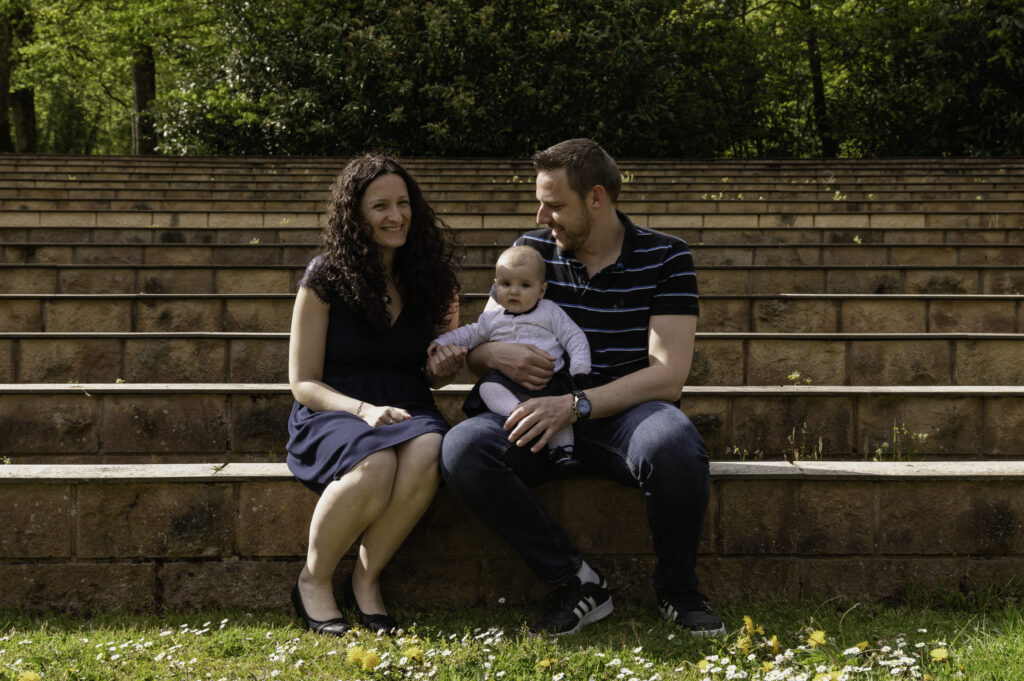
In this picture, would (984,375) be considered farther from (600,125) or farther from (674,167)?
(600,125)

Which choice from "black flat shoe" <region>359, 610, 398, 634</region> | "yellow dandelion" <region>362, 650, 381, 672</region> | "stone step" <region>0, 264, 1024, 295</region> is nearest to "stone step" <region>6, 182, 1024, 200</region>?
"stone step" <region>0, 264, 1024, 295</region>

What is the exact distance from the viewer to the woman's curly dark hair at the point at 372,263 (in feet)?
10.3

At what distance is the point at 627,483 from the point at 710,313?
2.57m

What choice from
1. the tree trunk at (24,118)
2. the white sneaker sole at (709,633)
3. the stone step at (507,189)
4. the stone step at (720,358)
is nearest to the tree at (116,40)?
the tree trunk at (24,118)

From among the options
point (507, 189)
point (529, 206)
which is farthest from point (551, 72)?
point (529, 206)

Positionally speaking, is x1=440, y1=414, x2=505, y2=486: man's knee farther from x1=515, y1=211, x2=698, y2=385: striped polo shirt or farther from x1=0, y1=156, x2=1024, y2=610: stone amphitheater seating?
x1=515, y1=211, x2=698, y2=385: striped polo shirt

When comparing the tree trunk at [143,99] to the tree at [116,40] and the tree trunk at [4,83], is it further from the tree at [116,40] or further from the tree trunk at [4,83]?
the tree trunk at [4,83]

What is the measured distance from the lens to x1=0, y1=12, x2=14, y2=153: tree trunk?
22.3 metres

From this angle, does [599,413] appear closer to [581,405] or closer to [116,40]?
[581,405]

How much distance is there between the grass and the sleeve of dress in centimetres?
79

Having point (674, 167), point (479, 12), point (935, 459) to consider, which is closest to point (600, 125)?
point (479, 12)

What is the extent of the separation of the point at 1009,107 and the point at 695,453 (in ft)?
64.8

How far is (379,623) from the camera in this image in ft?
9.23

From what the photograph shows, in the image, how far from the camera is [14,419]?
154 inches
